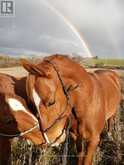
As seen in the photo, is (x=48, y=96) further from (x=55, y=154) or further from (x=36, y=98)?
(x=55, y=154)

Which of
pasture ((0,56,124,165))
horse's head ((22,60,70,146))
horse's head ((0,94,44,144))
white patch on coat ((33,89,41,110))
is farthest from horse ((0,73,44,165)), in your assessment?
pasture ((0,56,124,165))

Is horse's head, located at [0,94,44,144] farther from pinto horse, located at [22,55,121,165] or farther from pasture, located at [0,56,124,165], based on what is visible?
pasture, located at [0,56,124,165]

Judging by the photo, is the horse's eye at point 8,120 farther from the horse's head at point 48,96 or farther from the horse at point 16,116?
the horse's head at point 48,96

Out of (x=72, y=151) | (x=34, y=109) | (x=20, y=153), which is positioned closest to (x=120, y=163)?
(x=72, y=151)

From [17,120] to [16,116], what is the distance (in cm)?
4

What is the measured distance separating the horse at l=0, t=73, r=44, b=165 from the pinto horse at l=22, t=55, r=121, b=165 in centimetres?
20

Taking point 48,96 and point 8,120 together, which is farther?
point 8,120

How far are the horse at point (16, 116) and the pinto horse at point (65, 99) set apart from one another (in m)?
0.20

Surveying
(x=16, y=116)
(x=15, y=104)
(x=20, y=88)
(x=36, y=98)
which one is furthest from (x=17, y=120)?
(x=36, y=98)

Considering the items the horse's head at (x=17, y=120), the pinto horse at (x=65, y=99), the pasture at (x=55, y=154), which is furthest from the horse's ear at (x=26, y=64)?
the pasture at (x=55, y=154)

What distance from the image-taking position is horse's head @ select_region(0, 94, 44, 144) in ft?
12.3

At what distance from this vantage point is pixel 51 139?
11.7ft

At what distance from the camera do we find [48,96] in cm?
340

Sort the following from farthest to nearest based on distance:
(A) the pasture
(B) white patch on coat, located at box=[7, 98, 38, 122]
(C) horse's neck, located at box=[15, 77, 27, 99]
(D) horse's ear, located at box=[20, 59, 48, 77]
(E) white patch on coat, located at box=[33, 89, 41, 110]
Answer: (A) the pasture
(C) horse's neck, located at box=[15, 77, 27, 99]
(B) white patch on coat, located at box=[7, 98, 38, 122]
(D) horse's ear, located at box=[20, 59, 48, 77]
(E) white patch on coat, located at box=[33, 89, 41, 110]
